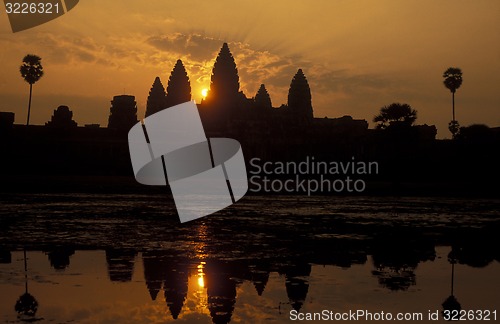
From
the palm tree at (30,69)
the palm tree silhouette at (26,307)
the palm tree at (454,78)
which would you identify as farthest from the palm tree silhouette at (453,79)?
the palm tree silhouette at (26,307)

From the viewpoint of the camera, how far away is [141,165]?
5182 inches

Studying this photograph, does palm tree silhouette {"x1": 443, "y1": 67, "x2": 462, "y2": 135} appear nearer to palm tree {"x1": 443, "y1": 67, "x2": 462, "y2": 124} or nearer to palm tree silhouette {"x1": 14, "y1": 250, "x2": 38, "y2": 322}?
palm tree {"x1": 443, "y1": 67, "x2": 462, "y2": 124}

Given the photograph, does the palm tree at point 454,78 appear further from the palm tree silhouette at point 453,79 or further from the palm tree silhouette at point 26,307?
the palm tree silhouette at point 26,307

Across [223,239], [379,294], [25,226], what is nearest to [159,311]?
[379,294]

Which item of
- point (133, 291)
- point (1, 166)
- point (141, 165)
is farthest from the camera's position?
point (141, 165)

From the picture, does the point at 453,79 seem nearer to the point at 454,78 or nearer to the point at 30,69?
the point at 454,78

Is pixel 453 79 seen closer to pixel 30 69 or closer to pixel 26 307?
pixel 30 69

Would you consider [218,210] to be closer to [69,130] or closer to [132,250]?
[132,250]

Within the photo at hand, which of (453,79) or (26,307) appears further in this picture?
(453,79)

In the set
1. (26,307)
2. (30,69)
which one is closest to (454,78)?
(30,69)

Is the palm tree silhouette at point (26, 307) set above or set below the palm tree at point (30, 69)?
below

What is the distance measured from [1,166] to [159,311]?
8733 cm

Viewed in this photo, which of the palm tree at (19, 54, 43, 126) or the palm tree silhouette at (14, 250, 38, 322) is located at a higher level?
the palm tree at (19, 54, 43, 126)

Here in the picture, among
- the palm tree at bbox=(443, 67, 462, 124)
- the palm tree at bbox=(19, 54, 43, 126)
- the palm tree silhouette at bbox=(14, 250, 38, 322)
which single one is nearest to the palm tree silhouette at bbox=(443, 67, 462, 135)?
the palm tree at bbox=(443, 67, 462, 124)
